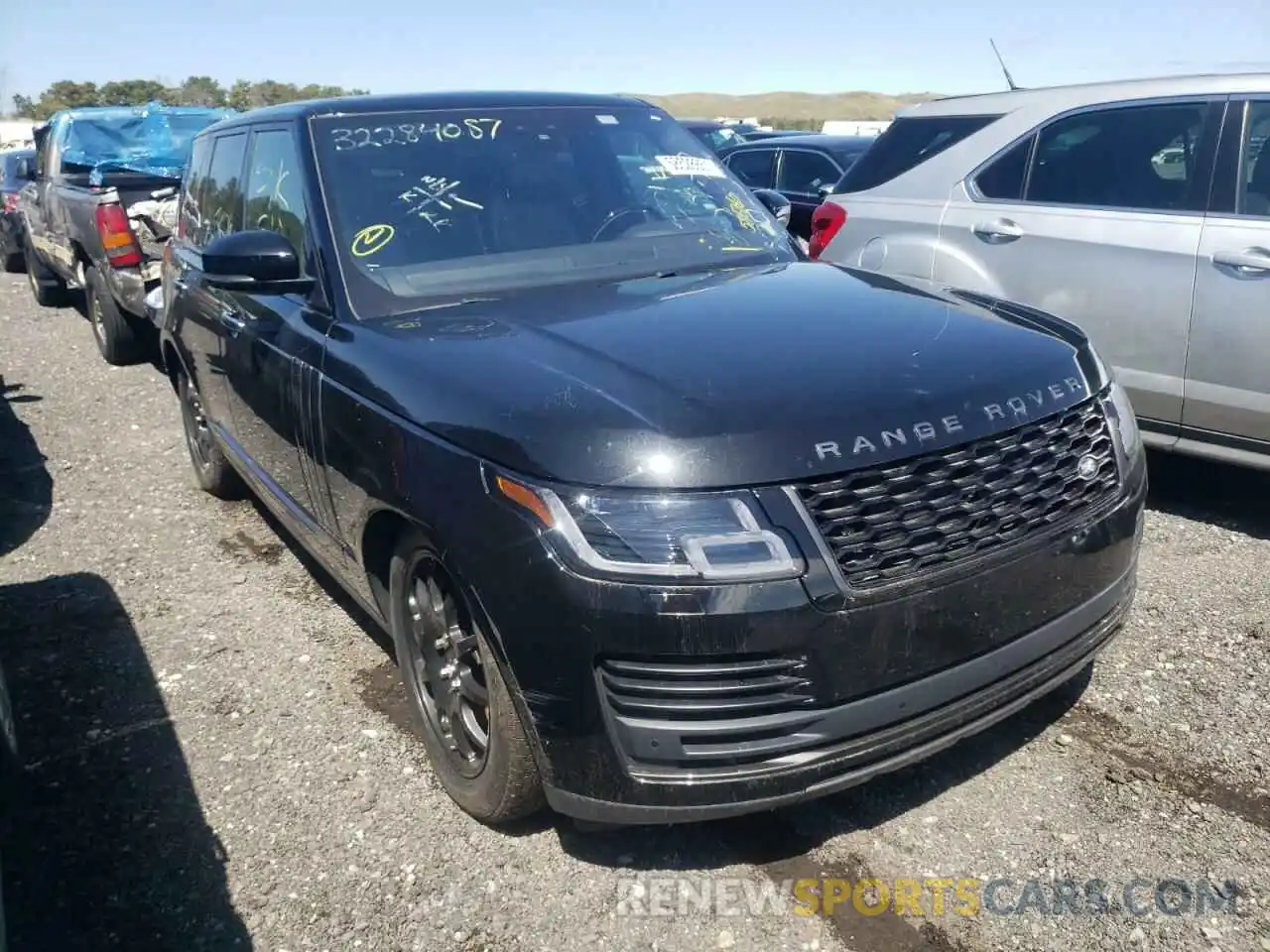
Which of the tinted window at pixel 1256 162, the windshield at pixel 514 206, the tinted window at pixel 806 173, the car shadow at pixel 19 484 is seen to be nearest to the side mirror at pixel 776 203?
the windshield at pixel 514 206

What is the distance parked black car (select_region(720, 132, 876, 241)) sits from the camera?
9734 mm

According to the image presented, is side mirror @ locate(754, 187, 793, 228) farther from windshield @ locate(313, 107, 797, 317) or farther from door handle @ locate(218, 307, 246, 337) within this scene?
door handle @ locate(218, 307, 246, 337)

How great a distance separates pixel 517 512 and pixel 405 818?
1134 mm

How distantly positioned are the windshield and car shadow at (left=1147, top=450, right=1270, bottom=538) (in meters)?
2.35

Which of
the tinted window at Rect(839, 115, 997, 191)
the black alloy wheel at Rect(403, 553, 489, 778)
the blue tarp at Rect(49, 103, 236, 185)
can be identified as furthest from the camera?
the blue tarp at Rect(49, 103, 236, 185)

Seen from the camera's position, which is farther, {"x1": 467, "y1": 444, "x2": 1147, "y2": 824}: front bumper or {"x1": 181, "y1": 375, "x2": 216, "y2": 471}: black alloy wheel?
{"x1": 181, "y1": 375, "x2": 216, "y2": 471}: black alloy wheel

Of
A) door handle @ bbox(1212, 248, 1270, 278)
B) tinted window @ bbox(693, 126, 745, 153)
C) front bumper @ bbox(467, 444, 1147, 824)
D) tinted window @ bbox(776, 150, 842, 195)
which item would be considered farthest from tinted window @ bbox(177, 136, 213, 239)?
tinted window @ bbox(693, 126, 745, 153)

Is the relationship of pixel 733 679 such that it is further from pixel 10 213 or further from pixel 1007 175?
pixel 10 213

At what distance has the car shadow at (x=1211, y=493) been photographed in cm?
465

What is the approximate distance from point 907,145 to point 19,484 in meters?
5.16

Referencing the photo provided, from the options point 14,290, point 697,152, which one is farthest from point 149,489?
point 14,290

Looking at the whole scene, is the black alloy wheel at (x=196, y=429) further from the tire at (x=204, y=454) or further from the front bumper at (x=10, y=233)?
the front bumper at (x=10, y=233)

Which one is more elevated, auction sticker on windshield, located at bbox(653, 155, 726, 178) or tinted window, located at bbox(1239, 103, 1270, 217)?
auction sticker on windshield, located at bbox(653, 155, 726, 178)

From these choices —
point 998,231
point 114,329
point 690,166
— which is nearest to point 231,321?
point 690,166
